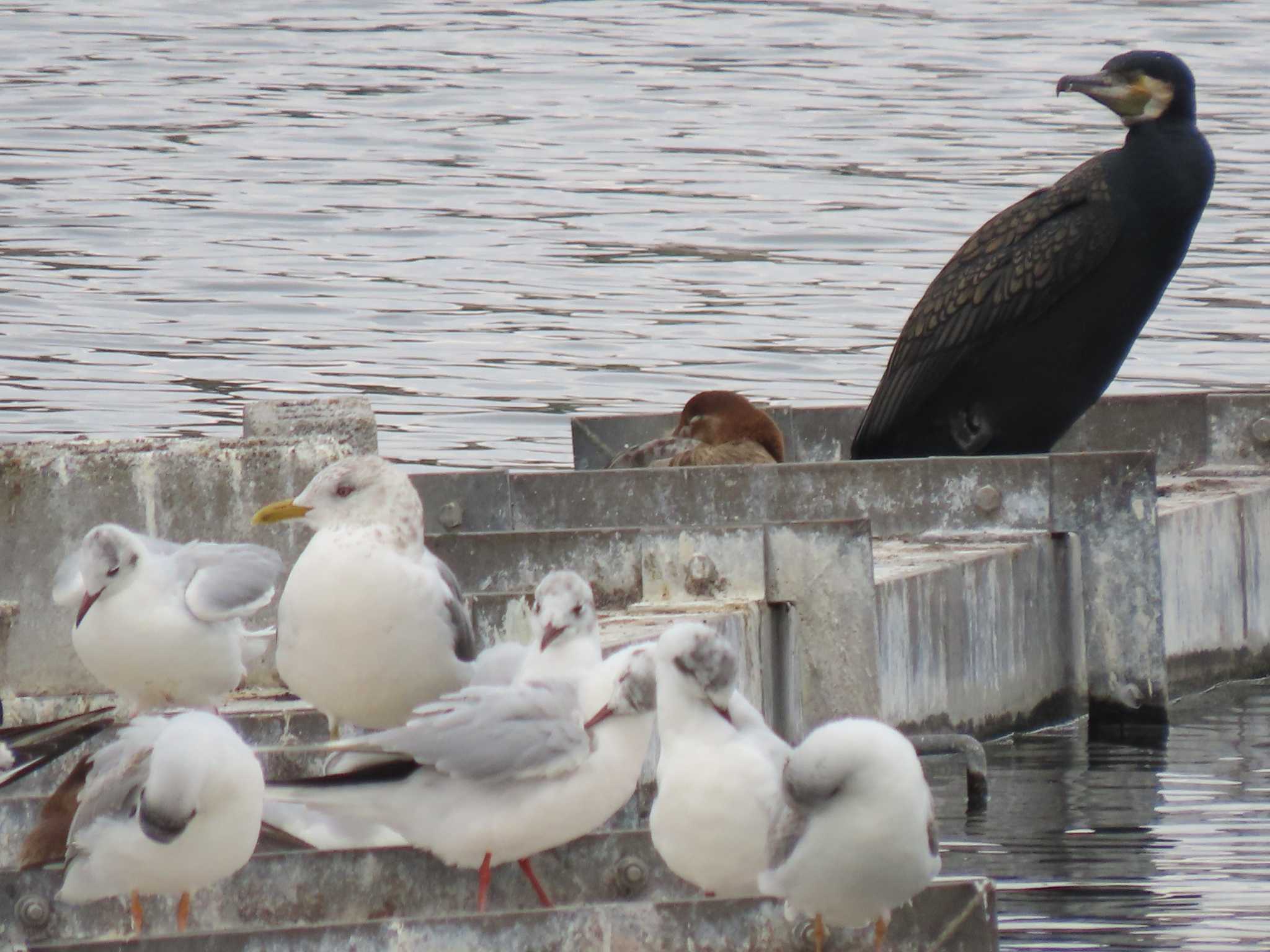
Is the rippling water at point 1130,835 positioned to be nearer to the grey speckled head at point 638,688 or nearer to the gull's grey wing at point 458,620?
the grey speckled head at point 638,688

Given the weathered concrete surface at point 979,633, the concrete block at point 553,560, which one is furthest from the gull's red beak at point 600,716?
the weathered concrete surface at point 979,633

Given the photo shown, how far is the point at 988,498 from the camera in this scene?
11.4 metres

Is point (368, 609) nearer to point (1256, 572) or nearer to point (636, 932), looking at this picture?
point (636, 932)

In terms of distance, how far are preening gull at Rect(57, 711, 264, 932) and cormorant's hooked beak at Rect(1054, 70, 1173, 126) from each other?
6841 millimetres

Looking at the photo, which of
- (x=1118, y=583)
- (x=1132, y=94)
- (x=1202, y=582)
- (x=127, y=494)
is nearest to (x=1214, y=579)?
(x=1202, y=582)

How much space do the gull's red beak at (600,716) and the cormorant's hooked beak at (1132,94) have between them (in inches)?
238

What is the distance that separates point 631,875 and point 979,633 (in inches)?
151

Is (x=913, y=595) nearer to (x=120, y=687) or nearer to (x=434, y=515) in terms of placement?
(x=434, y=515)

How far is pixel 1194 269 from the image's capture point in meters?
27.9

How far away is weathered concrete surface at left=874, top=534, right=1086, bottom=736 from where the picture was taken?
34.5 ft

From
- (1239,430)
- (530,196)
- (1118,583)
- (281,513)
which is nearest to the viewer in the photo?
(281,513)

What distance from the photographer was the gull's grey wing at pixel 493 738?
277 inches

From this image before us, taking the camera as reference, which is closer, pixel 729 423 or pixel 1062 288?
pixel 1062 288

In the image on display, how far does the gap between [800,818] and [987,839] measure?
Answer: 309 centimetres
